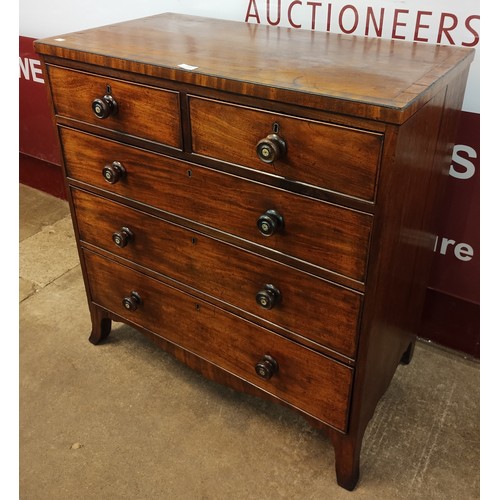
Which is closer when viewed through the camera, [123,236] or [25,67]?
[123,236]

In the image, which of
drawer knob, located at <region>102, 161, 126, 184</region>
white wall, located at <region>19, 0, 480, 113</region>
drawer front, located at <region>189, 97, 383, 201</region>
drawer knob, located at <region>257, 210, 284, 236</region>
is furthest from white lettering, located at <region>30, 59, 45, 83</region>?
drawer knob, located at <region>257, 210, 284, 236</region>

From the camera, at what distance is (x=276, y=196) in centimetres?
112

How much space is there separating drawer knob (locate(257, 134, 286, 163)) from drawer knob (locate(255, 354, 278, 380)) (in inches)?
20.9

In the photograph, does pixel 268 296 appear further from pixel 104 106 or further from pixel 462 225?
pixel 462 225

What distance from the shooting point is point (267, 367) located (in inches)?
52.3

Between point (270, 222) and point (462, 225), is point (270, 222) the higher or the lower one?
the higher one

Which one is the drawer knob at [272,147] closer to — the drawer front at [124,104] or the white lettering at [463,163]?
the drawer front at [124,104]

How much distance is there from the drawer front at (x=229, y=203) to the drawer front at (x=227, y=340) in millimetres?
255

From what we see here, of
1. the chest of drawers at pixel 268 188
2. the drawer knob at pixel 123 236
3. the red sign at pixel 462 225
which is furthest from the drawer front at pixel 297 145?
the red sign at pixel 462 225

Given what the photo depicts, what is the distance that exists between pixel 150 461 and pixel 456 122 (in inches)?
47.2

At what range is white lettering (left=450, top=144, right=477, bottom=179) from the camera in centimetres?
153

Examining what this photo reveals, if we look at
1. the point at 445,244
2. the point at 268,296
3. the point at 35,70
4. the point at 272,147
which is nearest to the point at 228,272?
the point at 268,296

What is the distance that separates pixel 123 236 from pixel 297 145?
637 millimetres

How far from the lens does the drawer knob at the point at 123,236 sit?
1.47 metres
